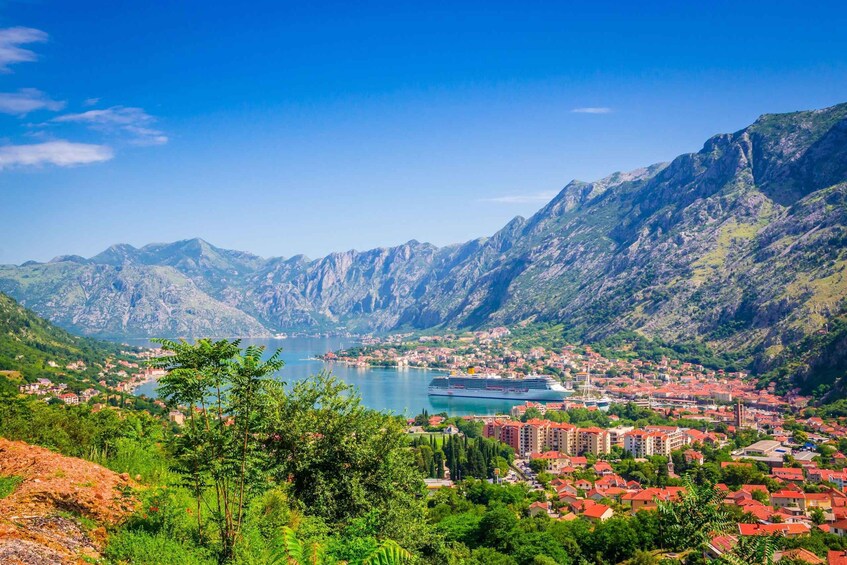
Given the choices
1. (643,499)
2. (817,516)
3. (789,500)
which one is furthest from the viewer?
(789,500)

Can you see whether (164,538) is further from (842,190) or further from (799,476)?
(842,190)

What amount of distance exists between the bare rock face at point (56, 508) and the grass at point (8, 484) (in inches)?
2.1

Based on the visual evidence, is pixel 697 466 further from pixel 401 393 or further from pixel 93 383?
pixel 93 383

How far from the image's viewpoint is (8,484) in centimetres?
750

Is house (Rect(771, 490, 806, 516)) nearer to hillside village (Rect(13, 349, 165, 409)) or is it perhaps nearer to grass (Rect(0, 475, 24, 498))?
hillside village (Rect(13, 349, 165, 409))

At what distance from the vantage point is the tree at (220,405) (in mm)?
7191

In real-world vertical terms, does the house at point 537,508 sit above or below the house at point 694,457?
above

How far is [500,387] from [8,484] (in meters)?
94.1

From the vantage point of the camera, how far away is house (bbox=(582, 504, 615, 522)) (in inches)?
1190

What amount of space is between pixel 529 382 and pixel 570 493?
62.1 metres

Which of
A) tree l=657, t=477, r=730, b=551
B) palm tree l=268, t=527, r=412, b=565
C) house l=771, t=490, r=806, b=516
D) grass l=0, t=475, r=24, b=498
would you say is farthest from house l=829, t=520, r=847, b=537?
grass l=0, t=475, r=24, b=498

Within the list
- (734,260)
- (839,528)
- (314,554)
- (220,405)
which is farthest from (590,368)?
(314,554)

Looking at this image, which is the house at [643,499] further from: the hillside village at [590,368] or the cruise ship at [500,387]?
the cruise ship at [500,387]

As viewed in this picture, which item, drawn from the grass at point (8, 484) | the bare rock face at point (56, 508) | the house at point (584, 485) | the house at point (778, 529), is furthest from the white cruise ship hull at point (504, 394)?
the grass at point (8, 484)
